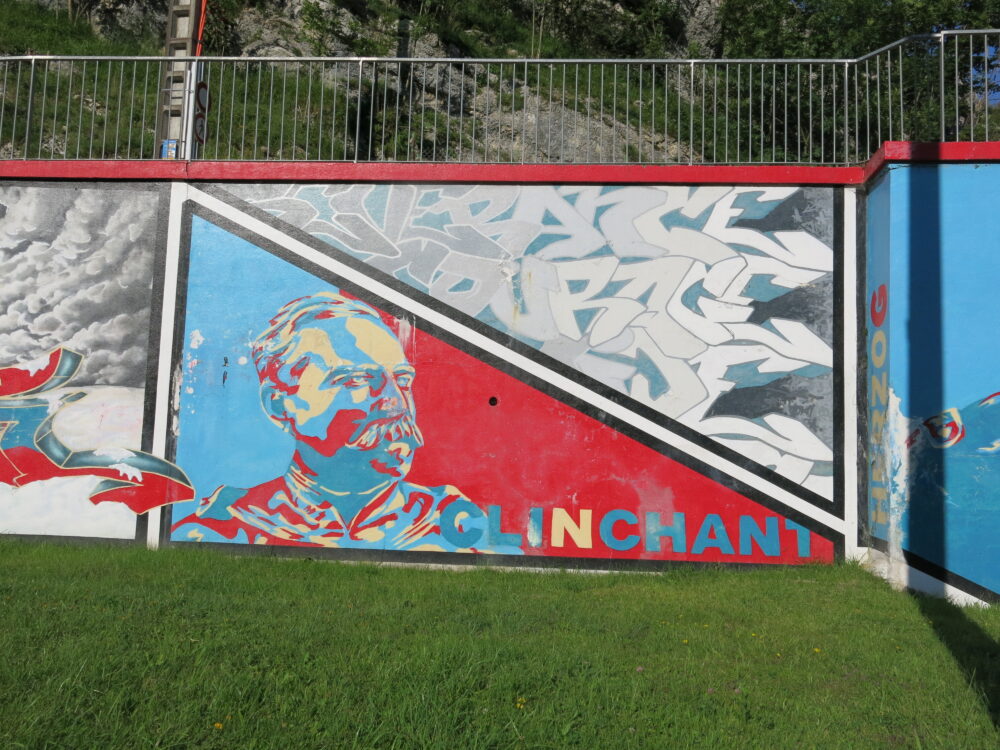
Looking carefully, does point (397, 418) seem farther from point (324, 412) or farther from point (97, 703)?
point (97, 703)

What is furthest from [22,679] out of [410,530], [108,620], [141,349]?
[141,349]

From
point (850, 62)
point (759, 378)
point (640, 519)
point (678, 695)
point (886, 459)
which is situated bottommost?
point (678, 695)

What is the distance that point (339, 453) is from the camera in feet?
22.3

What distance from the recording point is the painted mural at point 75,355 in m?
6.93

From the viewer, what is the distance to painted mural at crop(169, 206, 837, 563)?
658cm

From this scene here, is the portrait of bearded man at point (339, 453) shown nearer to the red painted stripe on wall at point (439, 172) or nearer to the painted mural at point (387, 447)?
the painted mural at point (387, 447)

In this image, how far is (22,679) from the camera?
11.0 ft

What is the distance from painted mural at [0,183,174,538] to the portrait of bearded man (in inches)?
33.1

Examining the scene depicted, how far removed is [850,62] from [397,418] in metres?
5.17

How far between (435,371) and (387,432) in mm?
681

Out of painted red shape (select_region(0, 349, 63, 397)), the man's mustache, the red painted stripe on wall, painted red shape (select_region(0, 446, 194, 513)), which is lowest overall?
painted red shape (select_region(0, 446, 194, 513))

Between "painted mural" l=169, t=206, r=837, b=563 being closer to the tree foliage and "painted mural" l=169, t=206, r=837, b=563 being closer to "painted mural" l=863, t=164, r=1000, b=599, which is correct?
"painted mural" l=863, t=164, r=1000, b=599

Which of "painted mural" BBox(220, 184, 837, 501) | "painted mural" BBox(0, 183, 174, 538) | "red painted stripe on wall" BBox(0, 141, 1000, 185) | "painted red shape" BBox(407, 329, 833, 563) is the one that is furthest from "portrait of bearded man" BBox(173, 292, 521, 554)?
"red painted stripe on wall" BBox(0, 141, 1000, 185)

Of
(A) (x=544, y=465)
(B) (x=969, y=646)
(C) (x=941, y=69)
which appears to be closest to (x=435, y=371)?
(A) (x=544, y=465)
